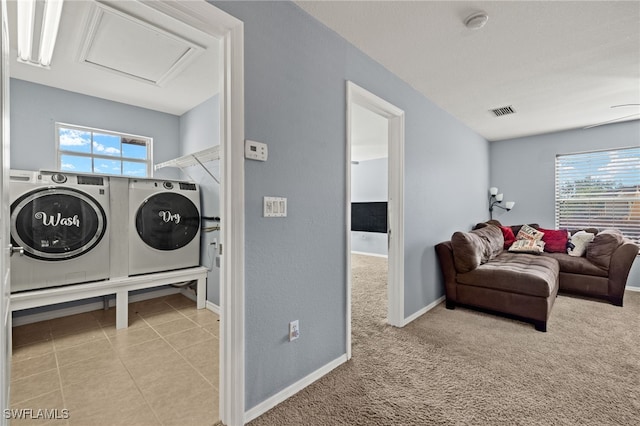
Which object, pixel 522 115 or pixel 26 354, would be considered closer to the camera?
pixel 26 354

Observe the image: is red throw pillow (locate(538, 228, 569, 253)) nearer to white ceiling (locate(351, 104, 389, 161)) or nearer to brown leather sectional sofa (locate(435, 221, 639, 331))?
brown leather sectional sofa (locate(435, 221, 639, 331))

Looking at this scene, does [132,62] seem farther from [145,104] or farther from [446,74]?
[446,74]

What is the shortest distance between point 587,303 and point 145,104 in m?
5.80

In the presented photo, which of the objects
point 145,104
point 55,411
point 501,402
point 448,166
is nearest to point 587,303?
point 448,166

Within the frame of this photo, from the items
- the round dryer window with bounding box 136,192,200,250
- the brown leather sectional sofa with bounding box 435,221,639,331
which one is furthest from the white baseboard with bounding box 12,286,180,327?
the brown leather sectional sofa with bounding box 435,221,639,331

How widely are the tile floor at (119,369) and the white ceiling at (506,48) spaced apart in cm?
250

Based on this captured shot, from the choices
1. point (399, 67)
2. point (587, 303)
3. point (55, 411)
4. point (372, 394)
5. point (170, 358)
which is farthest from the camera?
point (587, 303)

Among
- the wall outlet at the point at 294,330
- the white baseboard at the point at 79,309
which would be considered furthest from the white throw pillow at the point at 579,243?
the white baseboard at the point at 79,309

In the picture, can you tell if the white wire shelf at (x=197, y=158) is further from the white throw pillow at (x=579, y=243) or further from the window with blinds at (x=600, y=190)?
the window with blinds at (x=600, y=190)

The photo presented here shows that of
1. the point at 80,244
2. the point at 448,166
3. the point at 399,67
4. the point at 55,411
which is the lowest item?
the point at 55,411

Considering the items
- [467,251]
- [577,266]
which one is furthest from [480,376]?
[577,266]

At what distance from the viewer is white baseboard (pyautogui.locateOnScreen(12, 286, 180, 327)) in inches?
112

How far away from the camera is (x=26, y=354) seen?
88.9 inches

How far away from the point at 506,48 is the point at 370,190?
536 centimetres
